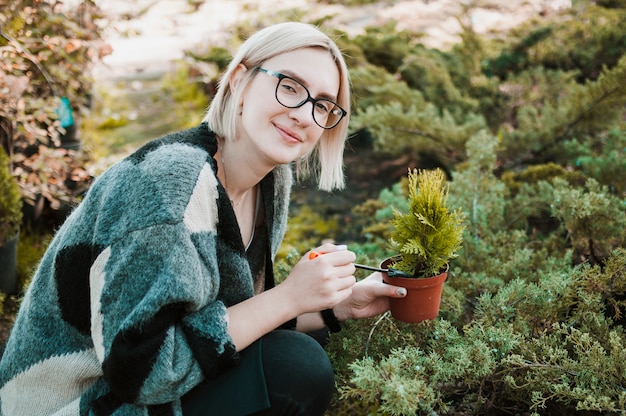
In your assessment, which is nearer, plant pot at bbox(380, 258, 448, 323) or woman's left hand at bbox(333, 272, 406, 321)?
plant pot at bbox(380, 258, 448, 323)

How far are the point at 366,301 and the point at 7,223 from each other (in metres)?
2.05

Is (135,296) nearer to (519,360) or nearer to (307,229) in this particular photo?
(519,360)

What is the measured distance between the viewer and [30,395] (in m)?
1.67

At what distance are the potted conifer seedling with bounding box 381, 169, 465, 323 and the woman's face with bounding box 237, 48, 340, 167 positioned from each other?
38 centimetres

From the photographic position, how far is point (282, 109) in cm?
179

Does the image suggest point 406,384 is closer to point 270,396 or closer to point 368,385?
point 368,385

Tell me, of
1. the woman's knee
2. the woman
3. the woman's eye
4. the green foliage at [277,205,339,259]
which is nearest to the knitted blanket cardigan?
the woman

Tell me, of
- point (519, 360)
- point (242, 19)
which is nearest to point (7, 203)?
point (519, 360)

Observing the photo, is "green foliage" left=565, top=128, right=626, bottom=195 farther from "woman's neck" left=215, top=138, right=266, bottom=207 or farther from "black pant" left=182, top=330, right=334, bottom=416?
"black pant" left=182, top=330, right=334, bottom=416

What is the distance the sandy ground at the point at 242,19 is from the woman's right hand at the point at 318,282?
5.30 metres

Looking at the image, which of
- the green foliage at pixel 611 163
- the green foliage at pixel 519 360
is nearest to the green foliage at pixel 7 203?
the green foliage at pixel 519 360

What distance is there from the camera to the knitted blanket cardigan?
1.45 metres

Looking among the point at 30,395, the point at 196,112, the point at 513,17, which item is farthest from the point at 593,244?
the point at 513,17

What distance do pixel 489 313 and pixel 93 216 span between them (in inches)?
49.7
